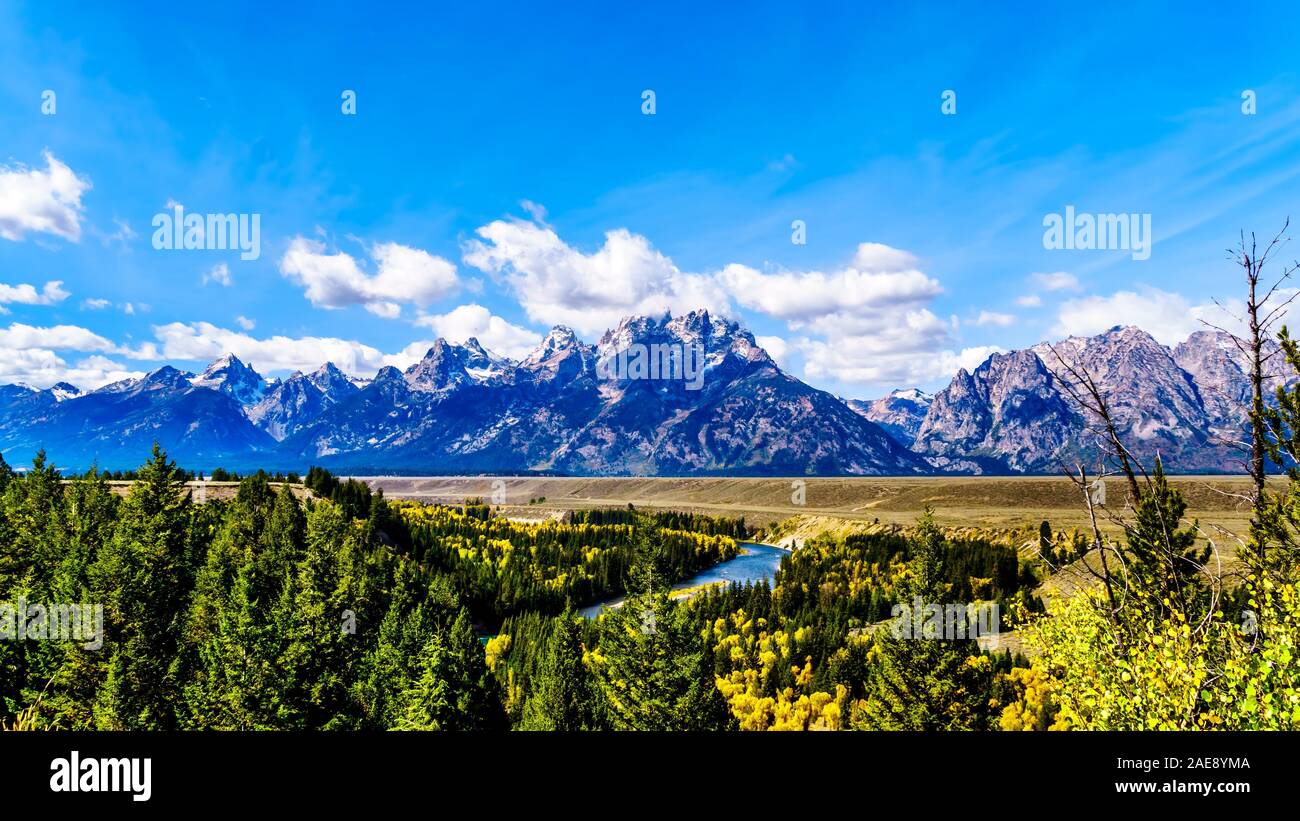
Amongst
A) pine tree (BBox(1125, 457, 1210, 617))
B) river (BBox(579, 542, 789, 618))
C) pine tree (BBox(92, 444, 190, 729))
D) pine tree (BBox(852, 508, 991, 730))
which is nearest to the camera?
pine tree (BBox(1125, 457, 1210, 617))

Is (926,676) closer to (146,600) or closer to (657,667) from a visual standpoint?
(657,667)

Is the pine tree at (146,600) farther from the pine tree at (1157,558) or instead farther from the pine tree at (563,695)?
the pine tree at (1157,558)

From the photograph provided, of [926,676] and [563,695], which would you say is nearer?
[926,676]

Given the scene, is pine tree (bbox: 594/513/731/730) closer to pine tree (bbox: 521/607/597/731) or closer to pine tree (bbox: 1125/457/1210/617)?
pine tree (bbox: 521/607/597/731)

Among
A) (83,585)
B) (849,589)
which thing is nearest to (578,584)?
(849,589)

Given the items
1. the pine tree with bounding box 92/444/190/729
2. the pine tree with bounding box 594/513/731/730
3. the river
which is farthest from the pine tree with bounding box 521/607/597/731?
the river

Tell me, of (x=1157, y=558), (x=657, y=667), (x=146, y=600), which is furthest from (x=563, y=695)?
(x=1157, y=558)

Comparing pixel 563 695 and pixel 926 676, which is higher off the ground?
pixel 926 676

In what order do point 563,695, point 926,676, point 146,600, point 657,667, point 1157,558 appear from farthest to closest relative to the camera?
point 146,600 < point 563,695 < point 657,667 < point 926,676 < point 1157,558
